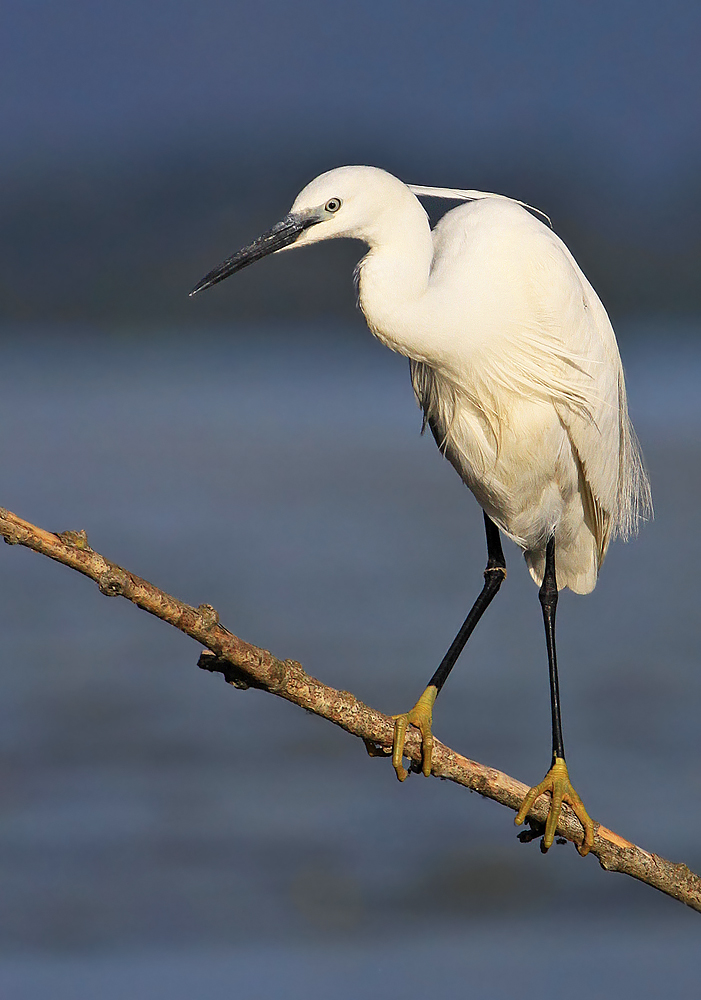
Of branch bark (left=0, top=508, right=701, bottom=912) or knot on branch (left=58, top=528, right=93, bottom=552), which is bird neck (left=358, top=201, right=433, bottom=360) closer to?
branch bark (left=0, top=508, right=701, bottom=912)

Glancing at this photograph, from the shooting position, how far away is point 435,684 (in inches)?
150

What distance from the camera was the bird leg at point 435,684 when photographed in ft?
10.7

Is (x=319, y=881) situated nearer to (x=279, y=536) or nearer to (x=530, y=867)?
(x=530, y=867)

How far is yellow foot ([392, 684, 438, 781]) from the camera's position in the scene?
322 cm

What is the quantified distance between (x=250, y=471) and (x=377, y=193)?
24.9 ft

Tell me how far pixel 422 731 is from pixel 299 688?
73cm

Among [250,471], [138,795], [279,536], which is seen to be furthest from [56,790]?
[250,471]

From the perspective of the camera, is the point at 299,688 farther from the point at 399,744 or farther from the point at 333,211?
the point at 333,211

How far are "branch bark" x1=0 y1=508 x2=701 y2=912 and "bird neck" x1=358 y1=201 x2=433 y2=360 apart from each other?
2.87 ft

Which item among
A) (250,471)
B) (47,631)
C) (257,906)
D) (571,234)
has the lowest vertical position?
Result: (257,906)

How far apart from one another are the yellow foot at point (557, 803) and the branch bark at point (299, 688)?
0.02 metres

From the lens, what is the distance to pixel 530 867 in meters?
5.74

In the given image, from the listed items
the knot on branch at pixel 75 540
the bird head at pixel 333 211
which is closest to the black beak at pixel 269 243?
the bird head at pixel 333 211

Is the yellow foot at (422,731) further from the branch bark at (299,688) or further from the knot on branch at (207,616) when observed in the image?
the knot on branch at (207,616)
